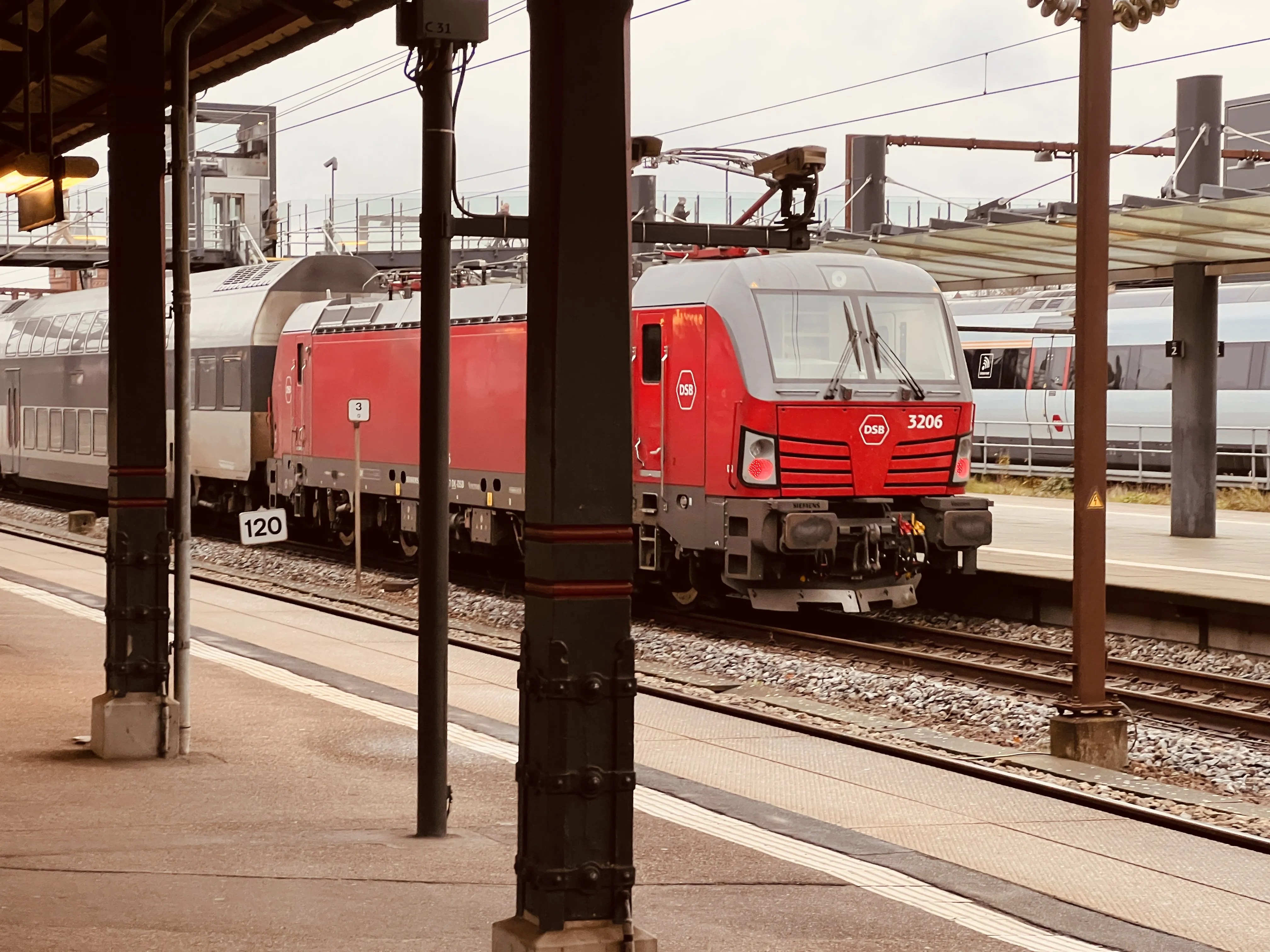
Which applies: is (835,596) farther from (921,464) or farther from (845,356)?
(845,356)

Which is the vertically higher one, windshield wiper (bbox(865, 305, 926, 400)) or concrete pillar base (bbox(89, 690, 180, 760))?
windshield wiper (bbox(865, 305, 926, 400))

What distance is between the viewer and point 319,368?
75.3ft

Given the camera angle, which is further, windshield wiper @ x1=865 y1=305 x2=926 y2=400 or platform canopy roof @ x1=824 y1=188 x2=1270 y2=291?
platform canopy roof @ x1=824 y1=188 x2=1270 y2=291

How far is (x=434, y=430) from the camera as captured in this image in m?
7.18

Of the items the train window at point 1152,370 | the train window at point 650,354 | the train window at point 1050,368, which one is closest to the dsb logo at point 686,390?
the train window at point 650,354

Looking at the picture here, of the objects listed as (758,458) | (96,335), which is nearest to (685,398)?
(758,458)

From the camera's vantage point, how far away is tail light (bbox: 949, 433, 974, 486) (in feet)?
53.4

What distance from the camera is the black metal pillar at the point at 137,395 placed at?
8.91 meters

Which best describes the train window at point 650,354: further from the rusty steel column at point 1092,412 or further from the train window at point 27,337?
the train window at point 27,337

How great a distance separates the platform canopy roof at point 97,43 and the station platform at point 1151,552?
933 cm

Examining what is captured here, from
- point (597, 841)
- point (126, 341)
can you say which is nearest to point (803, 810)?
point (597, 841)

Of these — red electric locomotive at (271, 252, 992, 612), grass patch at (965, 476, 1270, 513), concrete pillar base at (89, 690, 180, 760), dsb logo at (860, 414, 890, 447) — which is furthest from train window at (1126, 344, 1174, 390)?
concrete pillar base at (89, 690, 180, 760)

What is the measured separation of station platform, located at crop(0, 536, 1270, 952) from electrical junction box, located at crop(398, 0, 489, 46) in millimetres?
3264

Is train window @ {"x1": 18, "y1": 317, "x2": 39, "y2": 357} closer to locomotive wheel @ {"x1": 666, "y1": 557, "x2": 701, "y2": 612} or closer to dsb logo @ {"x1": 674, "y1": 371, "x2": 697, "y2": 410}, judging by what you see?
locomotive wheel @ {"x1": 666, "y1": 557, "x2": 701, "y2": 612}
